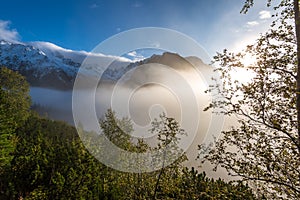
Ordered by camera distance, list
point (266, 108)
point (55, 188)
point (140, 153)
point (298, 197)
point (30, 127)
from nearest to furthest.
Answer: point (298, 197), point (266, 108), point (140, 153), point (55, 188), point (30, 127)

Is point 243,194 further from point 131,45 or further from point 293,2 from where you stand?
point 131,45

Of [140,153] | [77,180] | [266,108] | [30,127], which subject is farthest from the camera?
[30,127]

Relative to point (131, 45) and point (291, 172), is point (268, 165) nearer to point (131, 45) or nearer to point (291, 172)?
point (291, 172)

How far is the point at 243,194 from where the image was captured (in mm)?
6039

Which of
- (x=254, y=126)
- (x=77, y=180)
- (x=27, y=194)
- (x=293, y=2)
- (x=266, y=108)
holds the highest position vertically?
(x=293, y=2)

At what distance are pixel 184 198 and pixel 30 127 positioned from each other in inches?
2284

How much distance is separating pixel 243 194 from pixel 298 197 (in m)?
1.24

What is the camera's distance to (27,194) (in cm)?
1881

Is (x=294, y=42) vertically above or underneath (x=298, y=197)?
above

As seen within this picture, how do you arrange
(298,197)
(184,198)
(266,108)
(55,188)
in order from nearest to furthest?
(298,197), (266,108), (184,198), (55,188)

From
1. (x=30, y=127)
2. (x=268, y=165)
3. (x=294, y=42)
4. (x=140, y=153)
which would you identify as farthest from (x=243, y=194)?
(x=30, y=127)

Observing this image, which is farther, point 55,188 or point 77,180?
point 77,180

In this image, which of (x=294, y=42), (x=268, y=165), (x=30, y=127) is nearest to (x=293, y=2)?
(x=294, y=42)

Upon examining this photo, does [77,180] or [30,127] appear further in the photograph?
[30,127]
